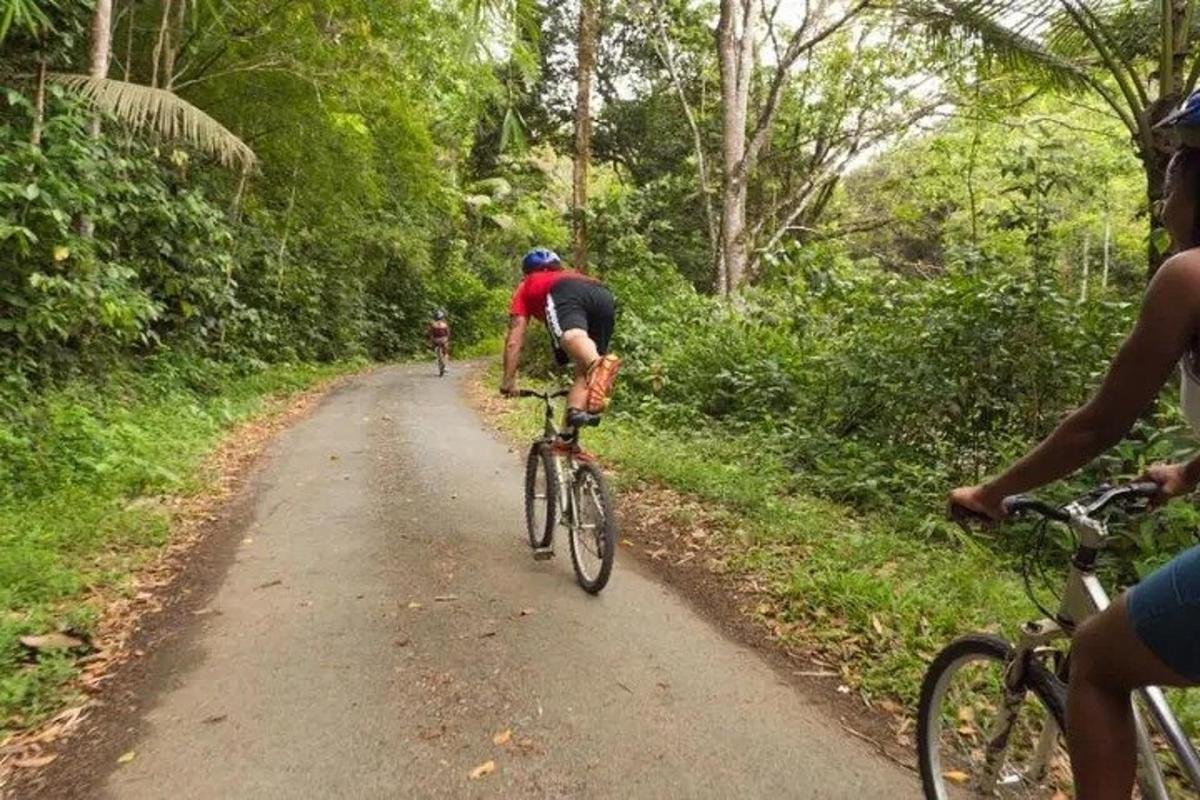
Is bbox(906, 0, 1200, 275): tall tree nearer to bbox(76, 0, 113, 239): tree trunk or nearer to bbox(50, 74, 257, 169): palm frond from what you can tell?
bbox(50, 74, 257, 169): palm frond

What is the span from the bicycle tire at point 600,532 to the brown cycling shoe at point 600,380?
384mm

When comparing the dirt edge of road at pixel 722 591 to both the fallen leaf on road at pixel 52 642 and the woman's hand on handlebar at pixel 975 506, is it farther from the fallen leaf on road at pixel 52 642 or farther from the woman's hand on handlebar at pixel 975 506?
the fallen leaf on road at pixel 52 642

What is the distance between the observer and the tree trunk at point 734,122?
1302 centimetres

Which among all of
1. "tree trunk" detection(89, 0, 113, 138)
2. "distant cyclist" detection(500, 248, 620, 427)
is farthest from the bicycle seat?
"tree trunk" detection(89, 0, 113, 138)

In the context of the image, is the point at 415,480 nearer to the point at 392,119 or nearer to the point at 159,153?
the point at 159,153

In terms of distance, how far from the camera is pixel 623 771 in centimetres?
318

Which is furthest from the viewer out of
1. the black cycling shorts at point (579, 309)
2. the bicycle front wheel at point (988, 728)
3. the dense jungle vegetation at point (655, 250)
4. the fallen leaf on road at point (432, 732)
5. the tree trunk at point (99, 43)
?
the tree trunk at point (99, 43)

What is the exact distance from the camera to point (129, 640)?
4.50 meters

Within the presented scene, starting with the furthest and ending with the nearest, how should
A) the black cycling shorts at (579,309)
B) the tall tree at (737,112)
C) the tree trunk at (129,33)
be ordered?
the tall tree at (737,112) → the tree trunk at (129,33) → the black cycling shorts at (579,309)

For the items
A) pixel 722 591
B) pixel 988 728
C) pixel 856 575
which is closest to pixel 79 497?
pixel 722 591

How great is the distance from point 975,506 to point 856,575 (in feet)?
9.58

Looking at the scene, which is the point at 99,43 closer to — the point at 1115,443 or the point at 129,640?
the point at 129,640

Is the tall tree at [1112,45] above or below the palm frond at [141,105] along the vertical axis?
above

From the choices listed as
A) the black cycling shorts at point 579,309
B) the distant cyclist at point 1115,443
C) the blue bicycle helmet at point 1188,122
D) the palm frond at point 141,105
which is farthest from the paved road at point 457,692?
the palm frond at point 141,105
